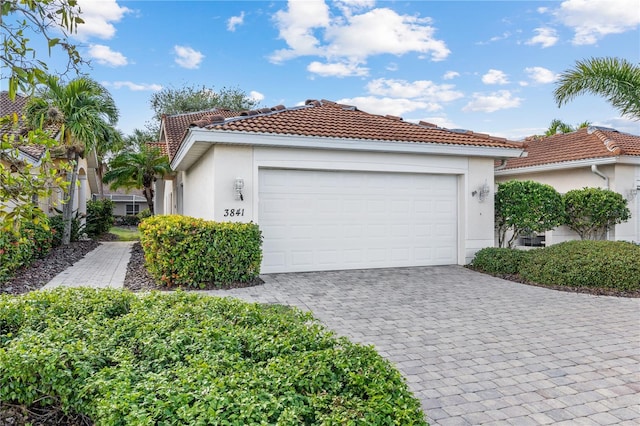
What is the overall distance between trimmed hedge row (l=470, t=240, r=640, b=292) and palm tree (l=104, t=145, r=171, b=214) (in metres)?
16.3

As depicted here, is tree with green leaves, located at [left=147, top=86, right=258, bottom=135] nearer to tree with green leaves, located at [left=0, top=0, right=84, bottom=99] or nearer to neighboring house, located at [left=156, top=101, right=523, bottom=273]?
neighboring house, located at [left=156, top=101, right=523, bottom=273]

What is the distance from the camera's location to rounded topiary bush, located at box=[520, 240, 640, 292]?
8.34 m

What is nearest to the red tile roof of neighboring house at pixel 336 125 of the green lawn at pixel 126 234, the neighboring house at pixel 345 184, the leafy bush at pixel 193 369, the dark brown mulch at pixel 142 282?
the neighboring house at pixel 345 184

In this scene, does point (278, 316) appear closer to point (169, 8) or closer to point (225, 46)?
point (169, 8)

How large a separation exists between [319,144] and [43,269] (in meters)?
7.16

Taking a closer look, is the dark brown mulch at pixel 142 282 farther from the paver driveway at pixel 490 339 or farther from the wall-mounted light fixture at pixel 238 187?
the wall-mounted light fixture at pixel 238 187

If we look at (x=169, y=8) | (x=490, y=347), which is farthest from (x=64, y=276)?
(x=490, y=347)

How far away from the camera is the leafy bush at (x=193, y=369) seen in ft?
7.23

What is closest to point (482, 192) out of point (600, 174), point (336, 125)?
point (336, 125)

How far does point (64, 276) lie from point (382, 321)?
726 cm

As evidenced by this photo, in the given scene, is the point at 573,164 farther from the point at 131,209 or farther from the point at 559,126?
the point at 131,209

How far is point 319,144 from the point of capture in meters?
9.52

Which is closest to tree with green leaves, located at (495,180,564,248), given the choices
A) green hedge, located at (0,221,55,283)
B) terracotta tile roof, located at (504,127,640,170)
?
terracotta tile roof, located at (504,127,640,170)

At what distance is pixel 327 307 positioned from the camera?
263 inches
